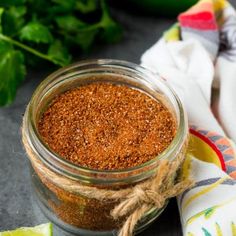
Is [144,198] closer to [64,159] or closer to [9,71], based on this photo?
[64,159]

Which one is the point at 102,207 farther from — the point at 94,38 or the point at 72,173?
the point at 94,38

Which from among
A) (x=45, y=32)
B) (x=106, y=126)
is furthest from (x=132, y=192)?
(x=45, y=32)

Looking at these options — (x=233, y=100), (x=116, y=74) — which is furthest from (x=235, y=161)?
(x=116, y=74)

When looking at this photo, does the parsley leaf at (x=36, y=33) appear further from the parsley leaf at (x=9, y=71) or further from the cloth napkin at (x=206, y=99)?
the cloth napkin at (x=206, y=99)

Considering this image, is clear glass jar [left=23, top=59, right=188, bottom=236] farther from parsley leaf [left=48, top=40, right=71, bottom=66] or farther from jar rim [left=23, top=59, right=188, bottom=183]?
parsley leaf [left=48, top=40, right=71, bottom=66]

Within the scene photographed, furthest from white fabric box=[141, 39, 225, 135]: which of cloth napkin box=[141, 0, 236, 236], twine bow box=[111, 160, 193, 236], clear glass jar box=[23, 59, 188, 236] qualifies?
twine bow box=[111, 160, 193, 236]
